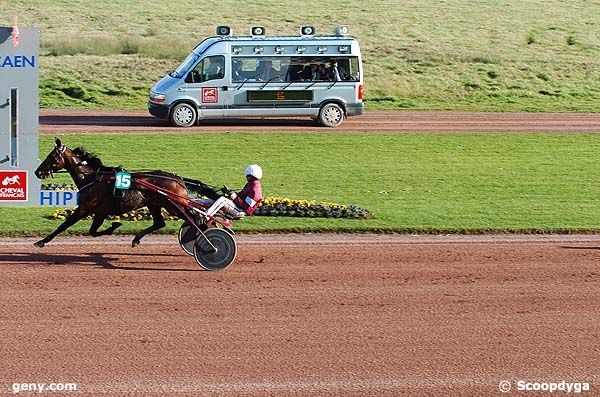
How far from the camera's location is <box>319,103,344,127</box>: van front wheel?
30.5 meters

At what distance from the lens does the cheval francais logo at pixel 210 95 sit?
30.1 meters

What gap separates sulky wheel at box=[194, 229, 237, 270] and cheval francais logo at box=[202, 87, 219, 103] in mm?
17032

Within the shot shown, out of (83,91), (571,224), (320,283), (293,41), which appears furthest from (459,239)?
(83,91)

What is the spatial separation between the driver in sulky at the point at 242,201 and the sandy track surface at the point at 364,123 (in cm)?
1500

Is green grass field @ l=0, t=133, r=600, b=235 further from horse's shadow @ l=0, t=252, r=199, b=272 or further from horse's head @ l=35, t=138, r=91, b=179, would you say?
horse's head @ l=35, t=138, r=91, b=179

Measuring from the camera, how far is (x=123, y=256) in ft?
47.2

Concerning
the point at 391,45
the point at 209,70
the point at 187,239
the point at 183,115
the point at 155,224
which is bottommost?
the point at 187,239

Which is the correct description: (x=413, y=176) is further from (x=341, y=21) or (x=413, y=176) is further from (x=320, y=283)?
(x=341, y=21)

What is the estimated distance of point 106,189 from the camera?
13.6 m

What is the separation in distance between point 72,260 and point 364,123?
1830cm

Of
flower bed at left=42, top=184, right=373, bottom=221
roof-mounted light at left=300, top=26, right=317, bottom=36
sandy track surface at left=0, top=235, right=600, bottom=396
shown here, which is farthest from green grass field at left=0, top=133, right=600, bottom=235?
roof-mounted light at left=300, top=26, right=317, bottom=36

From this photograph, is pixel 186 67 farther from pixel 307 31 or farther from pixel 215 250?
pixel 215 250

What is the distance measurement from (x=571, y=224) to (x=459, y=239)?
218 cm

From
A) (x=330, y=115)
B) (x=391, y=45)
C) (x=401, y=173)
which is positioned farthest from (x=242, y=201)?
(x=391, y=45)
